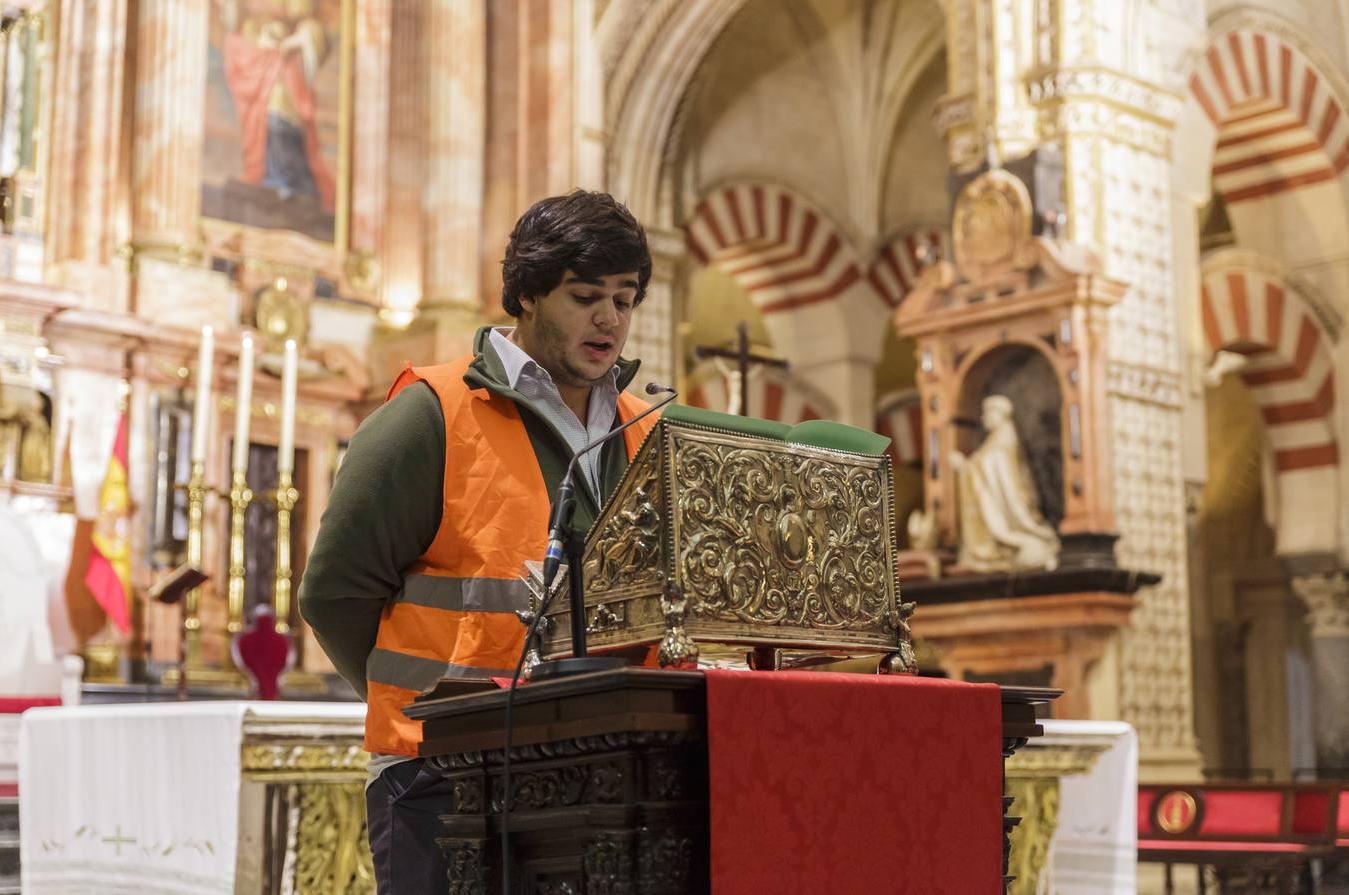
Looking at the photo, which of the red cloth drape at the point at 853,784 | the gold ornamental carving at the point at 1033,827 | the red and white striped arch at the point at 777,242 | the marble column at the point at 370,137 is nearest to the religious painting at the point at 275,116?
the marble column at the point at 370,137

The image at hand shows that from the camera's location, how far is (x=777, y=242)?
1524 centimetres

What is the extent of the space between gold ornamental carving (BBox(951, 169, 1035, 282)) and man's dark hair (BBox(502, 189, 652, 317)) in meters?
7.61

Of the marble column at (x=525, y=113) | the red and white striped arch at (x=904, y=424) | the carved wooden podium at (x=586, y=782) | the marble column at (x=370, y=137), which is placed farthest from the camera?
the red and white striped arch at (x=904, y=424)

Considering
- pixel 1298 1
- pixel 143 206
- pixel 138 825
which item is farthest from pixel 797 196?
pixel 138 825

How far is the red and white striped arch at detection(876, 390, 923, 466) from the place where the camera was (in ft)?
52.7

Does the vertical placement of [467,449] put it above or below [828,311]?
below

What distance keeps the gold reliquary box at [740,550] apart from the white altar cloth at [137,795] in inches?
91.9

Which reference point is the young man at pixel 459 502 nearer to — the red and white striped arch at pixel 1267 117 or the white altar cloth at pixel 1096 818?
the white altar cloth at pixel 1096 818

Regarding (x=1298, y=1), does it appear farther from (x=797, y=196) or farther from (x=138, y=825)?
(x=138, y=825)

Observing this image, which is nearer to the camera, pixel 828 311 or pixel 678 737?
pixel 678 737

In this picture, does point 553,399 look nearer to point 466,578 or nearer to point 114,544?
point 466,578

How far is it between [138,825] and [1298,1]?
10832mm

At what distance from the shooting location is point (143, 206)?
8906 mm

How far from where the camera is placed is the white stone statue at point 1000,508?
9398mm
